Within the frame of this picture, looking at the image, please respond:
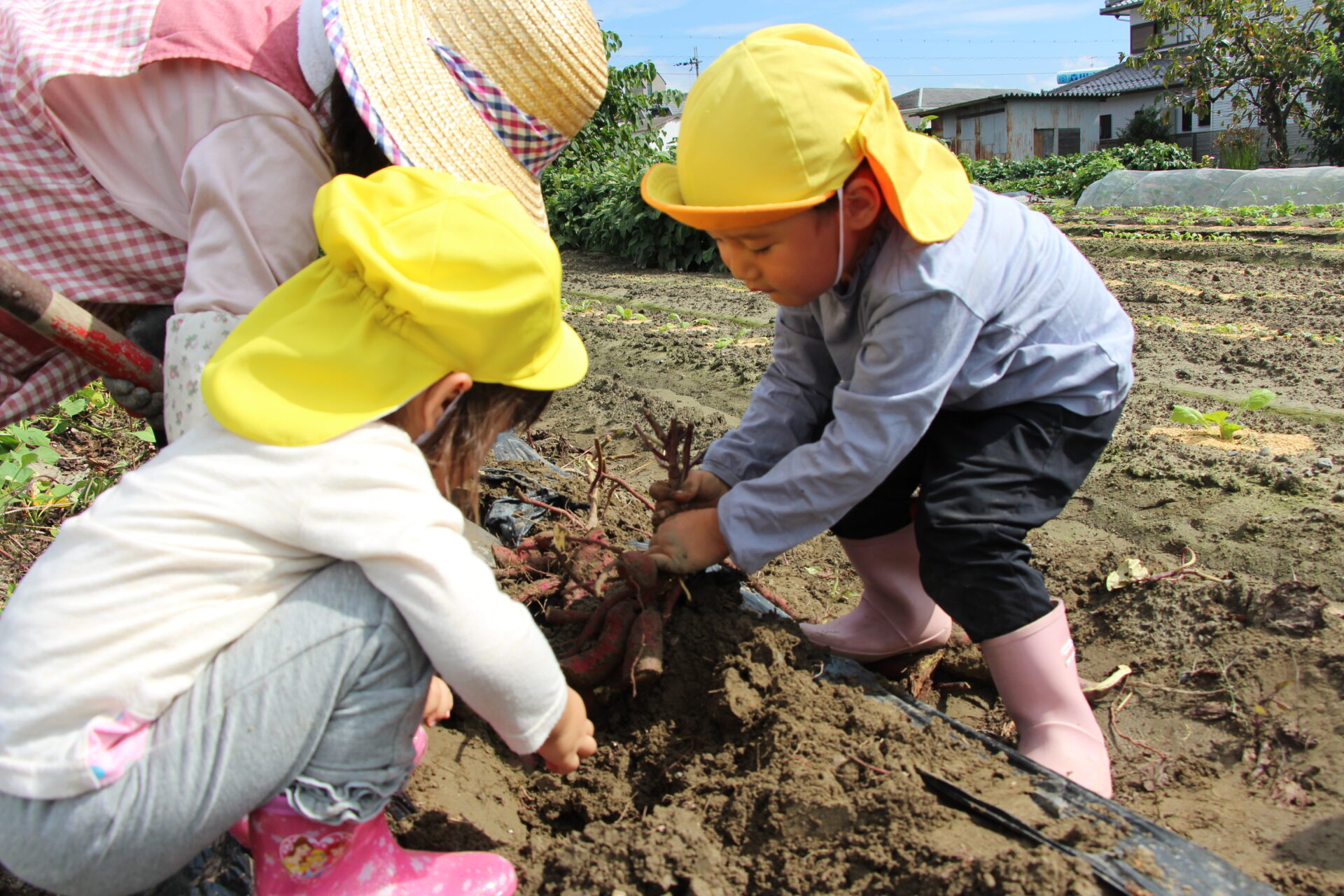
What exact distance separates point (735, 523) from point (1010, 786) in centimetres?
71

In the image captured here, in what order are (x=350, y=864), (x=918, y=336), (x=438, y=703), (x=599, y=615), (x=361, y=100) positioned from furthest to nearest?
1. (x=599, y=615)
2. (x=918, y=336)
3. (x=438, y=703)
4. (x=361, y=100)
5. (x=350, y=864)

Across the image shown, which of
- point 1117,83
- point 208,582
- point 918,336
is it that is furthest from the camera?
point 1117,83

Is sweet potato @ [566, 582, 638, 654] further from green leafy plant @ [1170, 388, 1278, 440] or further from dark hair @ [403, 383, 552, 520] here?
green leafy plant @ [1170, 388, 1278, 440]

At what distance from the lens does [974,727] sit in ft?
7.37

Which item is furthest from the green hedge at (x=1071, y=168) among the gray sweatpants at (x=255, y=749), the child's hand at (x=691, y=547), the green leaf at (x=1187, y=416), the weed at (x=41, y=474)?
the gray sweatpants at (x=255, y=749)

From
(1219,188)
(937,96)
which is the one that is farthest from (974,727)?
(937,96)

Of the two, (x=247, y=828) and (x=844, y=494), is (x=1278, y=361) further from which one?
(x=247, y=828)

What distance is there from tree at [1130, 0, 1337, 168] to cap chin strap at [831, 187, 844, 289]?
1019 inches

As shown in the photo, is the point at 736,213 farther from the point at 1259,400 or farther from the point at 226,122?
the point at 1259,400

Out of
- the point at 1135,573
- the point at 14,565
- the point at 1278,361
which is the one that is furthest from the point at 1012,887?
the point at 1278,361

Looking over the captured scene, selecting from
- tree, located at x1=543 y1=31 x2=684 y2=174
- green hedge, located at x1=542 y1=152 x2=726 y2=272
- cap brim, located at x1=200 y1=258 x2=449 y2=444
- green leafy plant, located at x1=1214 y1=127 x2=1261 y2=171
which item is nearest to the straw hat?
cap brim, located at x1=200 y1=258 x2=449 y2=444

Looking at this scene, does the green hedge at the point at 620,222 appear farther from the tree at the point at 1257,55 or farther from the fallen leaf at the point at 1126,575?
the tree at the point at 1257,55

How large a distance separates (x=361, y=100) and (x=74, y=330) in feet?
2.13

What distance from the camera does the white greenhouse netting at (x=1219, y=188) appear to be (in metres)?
13.9
